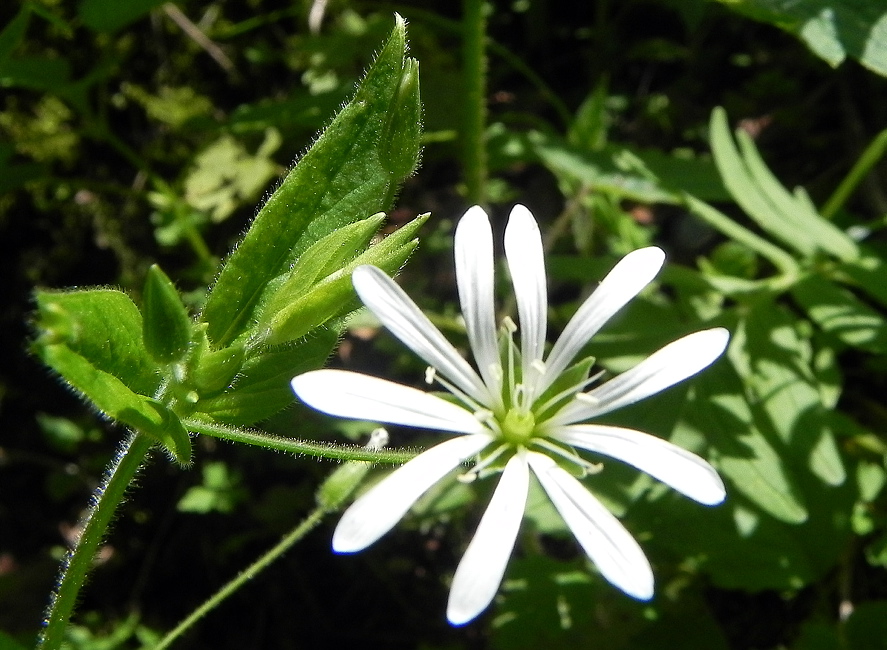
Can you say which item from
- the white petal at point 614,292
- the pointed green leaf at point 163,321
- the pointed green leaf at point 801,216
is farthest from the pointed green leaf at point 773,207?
the pointed green leaf at point 163,321

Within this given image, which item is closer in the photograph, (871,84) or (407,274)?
(407,274)

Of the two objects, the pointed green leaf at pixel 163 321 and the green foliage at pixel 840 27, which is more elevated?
the green foliage at pixel 840 27

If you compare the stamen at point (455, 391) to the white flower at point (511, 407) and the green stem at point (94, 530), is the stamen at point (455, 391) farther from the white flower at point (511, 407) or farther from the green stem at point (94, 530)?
the green stem at point (94, 530)

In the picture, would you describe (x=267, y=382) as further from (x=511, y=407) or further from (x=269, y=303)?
(x=511, y=407)

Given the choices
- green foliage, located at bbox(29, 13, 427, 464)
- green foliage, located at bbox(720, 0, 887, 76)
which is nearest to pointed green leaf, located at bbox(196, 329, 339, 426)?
green foliage, located at bbox(29, 13, 427, 464)

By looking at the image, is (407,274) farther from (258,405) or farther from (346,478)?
(258,405)

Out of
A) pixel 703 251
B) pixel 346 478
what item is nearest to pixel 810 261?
pixel 703 251

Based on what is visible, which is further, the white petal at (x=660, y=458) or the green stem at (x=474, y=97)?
the green stem at (x=474, y=97)
